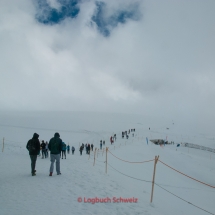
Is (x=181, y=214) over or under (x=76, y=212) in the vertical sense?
under

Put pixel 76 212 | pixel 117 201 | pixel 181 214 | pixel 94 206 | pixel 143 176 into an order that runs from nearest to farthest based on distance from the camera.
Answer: pixel 76 212 → pixel 94 206 → pixel 117 201 → pixel 181 214 → pixel 143 176

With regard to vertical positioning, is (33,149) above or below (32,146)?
below

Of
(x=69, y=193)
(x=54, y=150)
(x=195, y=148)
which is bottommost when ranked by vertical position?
(x=195, y=148)

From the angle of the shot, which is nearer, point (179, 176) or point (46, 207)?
point (46, 207)

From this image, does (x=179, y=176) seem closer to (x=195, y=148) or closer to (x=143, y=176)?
(x=143, y=176)

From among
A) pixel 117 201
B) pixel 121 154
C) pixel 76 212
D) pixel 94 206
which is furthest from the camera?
pixel 121 154

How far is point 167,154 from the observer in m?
25.3

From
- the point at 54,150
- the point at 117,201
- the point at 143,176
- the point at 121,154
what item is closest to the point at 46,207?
the point at 117,201

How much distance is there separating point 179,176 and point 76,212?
45.8 ft

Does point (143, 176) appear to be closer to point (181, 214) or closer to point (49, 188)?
point (181, 214)

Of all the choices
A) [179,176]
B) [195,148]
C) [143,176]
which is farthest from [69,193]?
[195,148]

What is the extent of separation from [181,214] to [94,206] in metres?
4.15

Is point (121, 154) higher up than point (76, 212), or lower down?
lower down

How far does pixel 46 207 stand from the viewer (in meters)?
5.23
